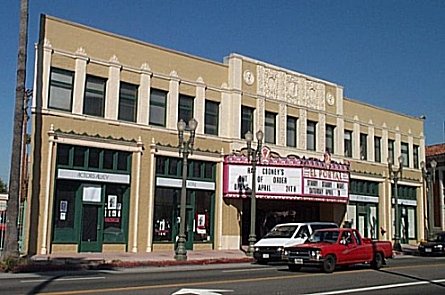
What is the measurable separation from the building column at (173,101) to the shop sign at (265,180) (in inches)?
168

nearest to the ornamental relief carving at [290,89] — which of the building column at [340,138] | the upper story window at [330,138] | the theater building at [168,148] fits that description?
the theater building at [168,148]

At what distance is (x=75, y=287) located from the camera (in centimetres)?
1529

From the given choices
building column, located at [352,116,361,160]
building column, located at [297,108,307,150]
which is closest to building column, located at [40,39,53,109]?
building column, located at [297,108,307,150]

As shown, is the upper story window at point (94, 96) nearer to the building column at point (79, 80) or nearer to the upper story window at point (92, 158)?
the building column at point (79, 80)

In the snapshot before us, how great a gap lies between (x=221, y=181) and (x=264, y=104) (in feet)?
19.0

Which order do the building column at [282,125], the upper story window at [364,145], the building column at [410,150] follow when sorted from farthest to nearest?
the building column at [410,150] → the upper story window at [364,145] → the building column at [282,125]

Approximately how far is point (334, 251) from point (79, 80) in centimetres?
1522

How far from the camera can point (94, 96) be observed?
30.8m

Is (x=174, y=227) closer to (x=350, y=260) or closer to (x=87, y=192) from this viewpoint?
(x=87, y=192)

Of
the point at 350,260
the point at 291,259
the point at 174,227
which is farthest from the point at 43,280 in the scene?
the point at 174,227

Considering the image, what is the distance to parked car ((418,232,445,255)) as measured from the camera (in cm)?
3453

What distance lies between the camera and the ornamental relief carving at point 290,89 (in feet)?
125

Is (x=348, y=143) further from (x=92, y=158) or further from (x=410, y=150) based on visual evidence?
(x=92, y=158)

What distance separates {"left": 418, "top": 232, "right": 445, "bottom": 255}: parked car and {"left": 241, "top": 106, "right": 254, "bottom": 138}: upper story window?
11950 mm
